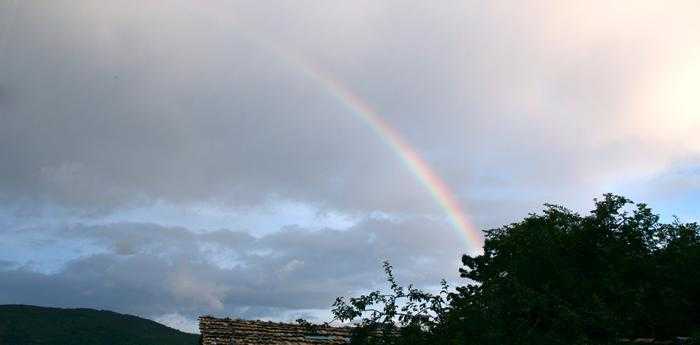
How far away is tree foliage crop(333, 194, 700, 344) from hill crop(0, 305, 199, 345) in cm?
6896

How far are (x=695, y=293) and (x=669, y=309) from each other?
1682 millimetres

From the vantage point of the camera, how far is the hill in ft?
266

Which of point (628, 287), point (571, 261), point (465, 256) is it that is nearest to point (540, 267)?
point (571, 261)

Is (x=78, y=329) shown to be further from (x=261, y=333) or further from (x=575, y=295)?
(x=575, y=295)

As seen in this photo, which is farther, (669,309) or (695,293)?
(695,293)

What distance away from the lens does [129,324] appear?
9306 cm

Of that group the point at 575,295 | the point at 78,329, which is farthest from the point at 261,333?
the point at 78,329

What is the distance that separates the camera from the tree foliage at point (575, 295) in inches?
393

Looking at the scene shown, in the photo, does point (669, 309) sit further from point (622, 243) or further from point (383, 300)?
point (383, 300)

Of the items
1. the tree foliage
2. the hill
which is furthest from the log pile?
the hill

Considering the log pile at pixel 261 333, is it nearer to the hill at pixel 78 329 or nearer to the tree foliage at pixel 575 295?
the tree foliage at pixel 575 295

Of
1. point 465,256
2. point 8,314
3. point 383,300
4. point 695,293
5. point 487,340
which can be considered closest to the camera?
point 487,340

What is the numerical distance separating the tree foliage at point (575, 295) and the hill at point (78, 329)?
6896 centimetres

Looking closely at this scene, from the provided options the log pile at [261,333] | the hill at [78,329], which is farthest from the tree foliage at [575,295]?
the hill at [78,329]
